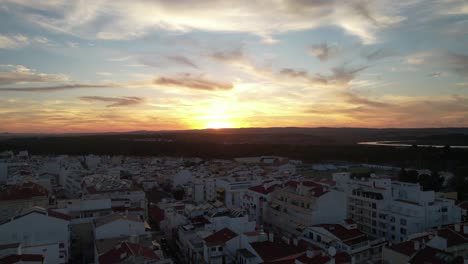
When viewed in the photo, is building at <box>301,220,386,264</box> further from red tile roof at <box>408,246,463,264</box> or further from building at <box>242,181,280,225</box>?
building at <box>242,181,280,225</box>

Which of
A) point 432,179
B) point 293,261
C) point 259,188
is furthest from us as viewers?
point 432,179

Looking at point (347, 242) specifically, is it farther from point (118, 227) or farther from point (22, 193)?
point (22, 193)

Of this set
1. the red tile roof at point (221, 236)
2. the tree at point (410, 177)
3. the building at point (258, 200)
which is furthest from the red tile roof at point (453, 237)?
the tree at point (410, 177)

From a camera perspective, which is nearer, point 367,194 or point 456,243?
point 456,243

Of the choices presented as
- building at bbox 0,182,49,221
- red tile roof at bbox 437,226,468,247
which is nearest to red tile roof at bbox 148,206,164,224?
building at bbox 0,182,49,221

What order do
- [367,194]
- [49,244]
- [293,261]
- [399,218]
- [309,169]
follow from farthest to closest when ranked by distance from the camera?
[309,169] → [367,194] → [399,218] → [49,244] → [293,261]

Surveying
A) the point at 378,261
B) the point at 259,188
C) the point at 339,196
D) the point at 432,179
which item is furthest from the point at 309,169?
the point at 378,261

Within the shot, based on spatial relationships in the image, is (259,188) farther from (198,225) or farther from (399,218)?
(399,218)

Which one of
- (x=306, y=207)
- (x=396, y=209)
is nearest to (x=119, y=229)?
(x=306, y=207)
